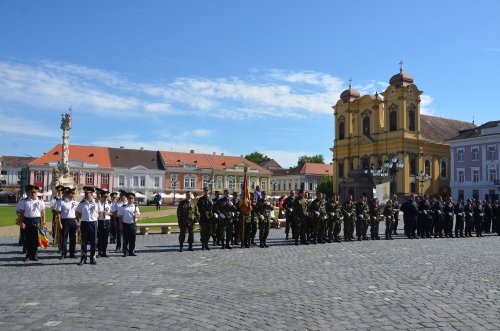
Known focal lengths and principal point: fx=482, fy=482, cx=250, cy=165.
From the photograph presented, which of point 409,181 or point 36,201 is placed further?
point 409,181

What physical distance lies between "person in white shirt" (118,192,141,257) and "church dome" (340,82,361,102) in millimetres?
67737

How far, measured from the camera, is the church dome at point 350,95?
77.6 meters

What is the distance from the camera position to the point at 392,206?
20.7 m

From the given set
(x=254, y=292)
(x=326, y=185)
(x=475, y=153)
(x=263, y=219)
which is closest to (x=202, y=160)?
(x=326, y=185)

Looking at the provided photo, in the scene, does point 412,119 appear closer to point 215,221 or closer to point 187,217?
point 215,221

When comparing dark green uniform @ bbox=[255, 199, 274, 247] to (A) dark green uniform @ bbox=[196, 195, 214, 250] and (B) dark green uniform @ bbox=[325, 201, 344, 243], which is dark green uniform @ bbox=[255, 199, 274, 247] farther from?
(B) dark green uniform @ bbox=[325, 201, 344, 243]

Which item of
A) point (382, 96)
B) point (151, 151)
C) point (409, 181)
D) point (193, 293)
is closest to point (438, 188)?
point (409, 181)

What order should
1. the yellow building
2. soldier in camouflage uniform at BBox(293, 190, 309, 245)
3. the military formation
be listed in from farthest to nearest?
1. the yellow building
2. soldier in camouflage uniform at BBox(293, 190, 309, 245)
3. the military formation

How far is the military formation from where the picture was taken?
11.7 m

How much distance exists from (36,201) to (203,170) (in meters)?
78.2

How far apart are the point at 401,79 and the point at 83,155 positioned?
53980mm

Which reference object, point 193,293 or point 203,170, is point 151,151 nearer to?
point 203,170

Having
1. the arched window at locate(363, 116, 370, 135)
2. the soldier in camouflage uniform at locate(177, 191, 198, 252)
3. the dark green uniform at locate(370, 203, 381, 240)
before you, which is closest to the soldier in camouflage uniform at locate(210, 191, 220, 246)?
the soldier in camouflage uniform at locate(177, 191, 198, 252)

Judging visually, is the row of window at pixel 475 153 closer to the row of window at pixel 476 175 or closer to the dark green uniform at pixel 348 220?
the row of window at pixel 476 175
